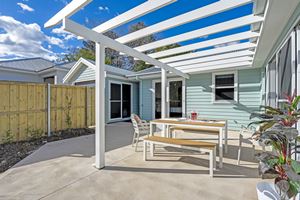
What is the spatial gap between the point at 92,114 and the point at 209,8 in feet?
23.5

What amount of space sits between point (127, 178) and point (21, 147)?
12.3 ft

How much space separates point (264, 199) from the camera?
6.51ft

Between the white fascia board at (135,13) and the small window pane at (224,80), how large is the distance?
5898 millimetres

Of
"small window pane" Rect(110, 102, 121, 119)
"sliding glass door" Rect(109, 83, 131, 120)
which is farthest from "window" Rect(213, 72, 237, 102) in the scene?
"small window pane" Rect(110, 102, 121, 119)

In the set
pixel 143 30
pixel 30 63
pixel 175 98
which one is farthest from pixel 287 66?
pixel 30 63

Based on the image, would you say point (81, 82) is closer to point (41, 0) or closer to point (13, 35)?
point (41, 0)

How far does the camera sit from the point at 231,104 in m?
7.57

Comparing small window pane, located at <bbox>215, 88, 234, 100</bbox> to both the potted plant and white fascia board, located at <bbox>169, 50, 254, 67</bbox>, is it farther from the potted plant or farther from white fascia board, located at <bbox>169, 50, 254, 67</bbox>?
the potted plant

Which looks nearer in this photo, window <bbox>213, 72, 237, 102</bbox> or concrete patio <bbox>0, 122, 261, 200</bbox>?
concrete patio <bbox>0, 122, 261, 200</bbox>

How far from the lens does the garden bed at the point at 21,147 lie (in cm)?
385

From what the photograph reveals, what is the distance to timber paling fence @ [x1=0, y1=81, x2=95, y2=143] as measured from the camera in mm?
5316

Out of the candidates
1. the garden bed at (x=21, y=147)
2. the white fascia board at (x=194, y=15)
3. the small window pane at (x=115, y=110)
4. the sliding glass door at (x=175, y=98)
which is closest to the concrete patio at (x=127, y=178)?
the garden bed at (x=21, y=147)

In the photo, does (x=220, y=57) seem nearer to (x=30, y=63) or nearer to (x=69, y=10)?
(x=69, y=10)

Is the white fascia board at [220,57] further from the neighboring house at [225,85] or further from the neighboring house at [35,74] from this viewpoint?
the neighboring house at [35,74]
